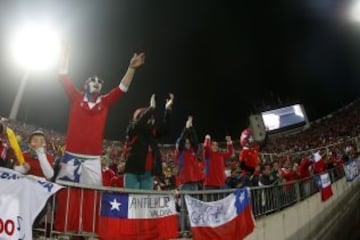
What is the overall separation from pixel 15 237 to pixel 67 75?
2327mm

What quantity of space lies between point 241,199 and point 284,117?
3650cm

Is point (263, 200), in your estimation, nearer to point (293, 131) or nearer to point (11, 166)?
point (11, 166)

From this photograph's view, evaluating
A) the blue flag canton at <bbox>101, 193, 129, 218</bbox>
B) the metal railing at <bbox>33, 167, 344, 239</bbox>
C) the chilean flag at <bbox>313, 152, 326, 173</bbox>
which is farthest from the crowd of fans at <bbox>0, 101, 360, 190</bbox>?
the blue flag canton at <bbox>101, 193, 129, 218</bbox>

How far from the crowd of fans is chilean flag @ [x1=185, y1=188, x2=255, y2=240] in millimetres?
765

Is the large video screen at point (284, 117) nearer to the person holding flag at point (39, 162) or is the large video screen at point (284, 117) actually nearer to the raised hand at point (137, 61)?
the raised hand at point (137, 61)

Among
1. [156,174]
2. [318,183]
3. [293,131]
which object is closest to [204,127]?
[293,131]

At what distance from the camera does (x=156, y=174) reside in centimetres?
645

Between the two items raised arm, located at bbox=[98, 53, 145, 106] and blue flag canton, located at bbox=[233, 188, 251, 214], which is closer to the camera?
raised arm, located at bbox=[98, 53, 145, 106]

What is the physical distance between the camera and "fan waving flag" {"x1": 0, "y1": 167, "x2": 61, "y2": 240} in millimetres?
4410

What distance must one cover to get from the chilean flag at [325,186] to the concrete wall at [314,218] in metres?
0.24

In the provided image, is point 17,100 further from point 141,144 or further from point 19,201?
point 19,201

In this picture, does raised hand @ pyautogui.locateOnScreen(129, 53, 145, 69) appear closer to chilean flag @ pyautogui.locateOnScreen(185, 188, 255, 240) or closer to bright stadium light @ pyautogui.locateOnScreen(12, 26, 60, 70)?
chilean flag @ pyautogui.locateOnScreen(185, 188, 255, 240)

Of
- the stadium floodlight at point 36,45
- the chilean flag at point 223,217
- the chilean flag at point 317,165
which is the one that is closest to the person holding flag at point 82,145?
the chilean flag at point 223,217

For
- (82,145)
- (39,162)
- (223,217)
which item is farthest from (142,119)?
(223,217)
